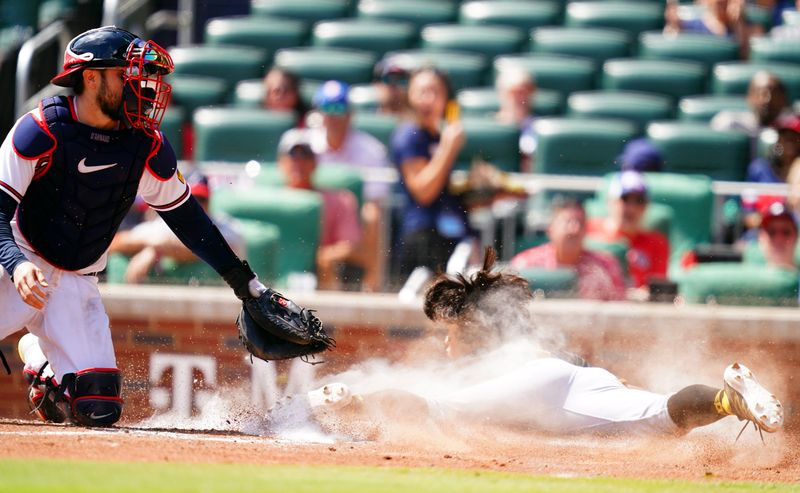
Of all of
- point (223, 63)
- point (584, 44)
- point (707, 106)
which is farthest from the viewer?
point (223, 63)

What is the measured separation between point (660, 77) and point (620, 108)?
0.67 metres

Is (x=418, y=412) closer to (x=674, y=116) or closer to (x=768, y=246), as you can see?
(x=768, y=246)

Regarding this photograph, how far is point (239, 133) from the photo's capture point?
9.25 m

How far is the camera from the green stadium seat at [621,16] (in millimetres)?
10953

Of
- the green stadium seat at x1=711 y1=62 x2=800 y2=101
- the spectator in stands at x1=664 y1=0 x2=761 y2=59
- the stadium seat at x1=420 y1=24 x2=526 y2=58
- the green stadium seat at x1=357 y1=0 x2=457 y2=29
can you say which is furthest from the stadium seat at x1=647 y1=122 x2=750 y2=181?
the green stadium seat at x1=357 y1=0 x2=457 y2=29

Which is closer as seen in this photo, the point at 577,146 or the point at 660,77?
the point at 577,146

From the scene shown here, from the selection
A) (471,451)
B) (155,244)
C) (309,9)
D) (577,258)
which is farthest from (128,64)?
(309,9)

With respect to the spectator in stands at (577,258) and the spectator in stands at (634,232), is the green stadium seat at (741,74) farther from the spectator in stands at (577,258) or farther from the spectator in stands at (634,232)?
the spectator in stands at (577,258)

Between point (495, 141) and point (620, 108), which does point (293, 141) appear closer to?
point (495, 141)

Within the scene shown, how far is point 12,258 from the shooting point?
4.98 meters

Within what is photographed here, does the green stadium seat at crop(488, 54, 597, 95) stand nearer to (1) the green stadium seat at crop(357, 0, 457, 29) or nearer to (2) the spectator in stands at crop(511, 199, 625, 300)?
(1) the green stadium seat at crop(357, 0, 457, 29)

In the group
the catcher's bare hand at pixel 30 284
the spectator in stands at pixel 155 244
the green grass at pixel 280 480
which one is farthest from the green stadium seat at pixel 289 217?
the green grass at pixel 280 480

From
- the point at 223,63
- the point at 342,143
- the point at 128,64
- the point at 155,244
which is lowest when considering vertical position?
the point at 155,244

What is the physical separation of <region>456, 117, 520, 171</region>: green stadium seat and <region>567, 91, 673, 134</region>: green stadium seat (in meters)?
1.10
